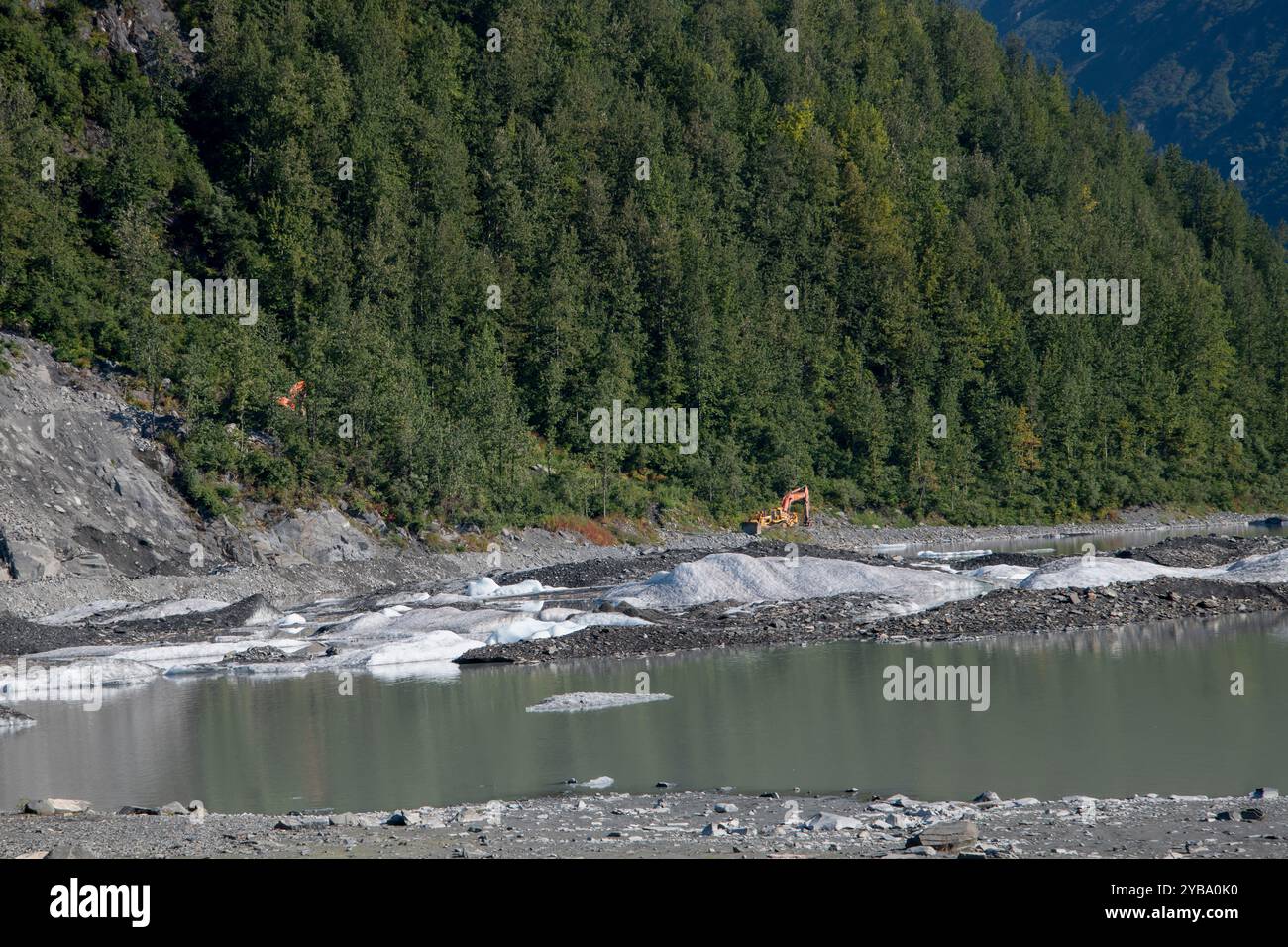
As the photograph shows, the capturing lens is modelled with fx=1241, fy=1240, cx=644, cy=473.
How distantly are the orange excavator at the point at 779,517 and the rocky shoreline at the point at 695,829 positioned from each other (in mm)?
50661

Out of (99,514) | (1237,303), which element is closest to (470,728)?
(99,514)

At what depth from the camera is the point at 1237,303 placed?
11519 cm

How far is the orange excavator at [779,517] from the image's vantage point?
67575 mm

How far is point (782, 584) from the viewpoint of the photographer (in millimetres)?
39375

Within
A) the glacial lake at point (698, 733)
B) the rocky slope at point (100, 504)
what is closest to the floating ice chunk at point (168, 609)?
the rocky slope at point (100, 504)

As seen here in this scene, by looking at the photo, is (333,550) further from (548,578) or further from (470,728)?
(470,728)

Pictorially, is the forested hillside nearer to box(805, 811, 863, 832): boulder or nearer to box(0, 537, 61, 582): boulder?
box(0, 537, 61, 582): boulder

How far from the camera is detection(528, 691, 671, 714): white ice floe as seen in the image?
2472 cm

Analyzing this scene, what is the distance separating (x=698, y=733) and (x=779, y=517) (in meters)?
47.5

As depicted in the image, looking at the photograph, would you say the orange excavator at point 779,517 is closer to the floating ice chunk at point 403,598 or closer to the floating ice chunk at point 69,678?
the floating ice chunk at point 403,598

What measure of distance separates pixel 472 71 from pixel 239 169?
930 inches

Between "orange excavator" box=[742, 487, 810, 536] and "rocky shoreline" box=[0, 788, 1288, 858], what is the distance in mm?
50661

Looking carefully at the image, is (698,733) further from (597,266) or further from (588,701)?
(597,266)
